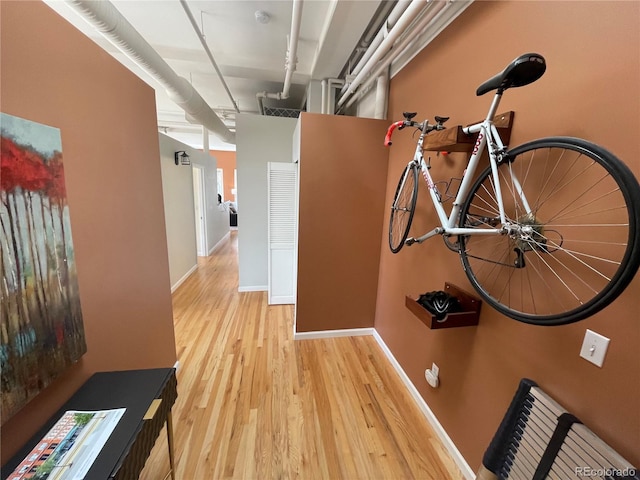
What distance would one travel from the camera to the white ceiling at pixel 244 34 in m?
2.09

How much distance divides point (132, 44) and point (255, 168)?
1.82 m

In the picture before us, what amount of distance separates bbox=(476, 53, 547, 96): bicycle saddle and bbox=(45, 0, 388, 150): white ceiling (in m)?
1.61

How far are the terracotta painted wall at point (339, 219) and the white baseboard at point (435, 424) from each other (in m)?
0.69

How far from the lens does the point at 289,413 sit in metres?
1.88

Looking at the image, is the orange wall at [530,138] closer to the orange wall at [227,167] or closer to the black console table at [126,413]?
the black console table at [126,413]

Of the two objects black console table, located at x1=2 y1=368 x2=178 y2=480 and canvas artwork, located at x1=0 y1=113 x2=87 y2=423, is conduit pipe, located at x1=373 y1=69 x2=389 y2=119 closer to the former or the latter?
Result: canvas artwork, located at x1=0 y1=113 x2=87 y2=423

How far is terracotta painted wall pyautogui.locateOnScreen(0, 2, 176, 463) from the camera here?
3.09 ft

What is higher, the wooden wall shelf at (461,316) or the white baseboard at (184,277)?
the wooden wall shelf at (461,316)

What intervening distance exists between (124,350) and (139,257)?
58 cm

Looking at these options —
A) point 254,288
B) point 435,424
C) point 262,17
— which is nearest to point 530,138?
point 435,424

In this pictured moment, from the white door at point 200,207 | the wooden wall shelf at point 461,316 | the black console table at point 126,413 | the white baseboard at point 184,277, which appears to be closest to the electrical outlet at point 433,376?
the wooden wall shelf at point 461,316

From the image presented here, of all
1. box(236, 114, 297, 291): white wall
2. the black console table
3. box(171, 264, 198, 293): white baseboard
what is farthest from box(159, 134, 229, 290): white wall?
the black console table

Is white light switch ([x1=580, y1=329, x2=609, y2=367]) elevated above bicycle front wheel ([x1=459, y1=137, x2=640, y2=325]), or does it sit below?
below

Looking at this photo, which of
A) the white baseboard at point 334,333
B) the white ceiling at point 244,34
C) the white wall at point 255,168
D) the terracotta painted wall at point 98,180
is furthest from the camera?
the white wall at point 255,168
